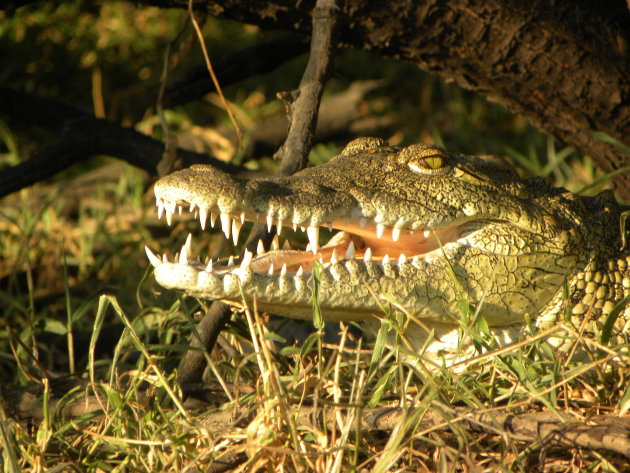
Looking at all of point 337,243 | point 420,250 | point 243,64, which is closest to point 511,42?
point 420,250

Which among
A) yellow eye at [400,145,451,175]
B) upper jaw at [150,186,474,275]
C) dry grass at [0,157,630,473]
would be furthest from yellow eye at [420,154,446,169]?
dry grass at [0,157,630,473]

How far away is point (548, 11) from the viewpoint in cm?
333

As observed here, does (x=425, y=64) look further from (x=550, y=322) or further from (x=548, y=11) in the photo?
(x=550, y=322)

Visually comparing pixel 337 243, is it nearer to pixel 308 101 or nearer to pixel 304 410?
pixel 308 101

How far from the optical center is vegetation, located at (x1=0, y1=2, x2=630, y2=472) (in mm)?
2100

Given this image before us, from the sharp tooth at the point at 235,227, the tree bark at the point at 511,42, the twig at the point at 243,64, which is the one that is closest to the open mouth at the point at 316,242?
the sharp tooth at the point at 235,227

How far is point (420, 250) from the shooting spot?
2.92 metres

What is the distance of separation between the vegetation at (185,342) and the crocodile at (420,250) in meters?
0.14

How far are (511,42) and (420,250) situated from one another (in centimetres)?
114

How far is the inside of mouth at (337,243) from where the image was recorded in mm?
2414

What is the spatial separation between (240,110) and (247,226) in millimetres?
2227

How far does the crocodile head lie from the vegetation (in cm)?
15

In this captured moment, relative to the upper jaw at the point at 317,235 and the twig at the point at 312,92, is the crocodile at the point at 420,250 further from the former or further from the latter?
the twig at the point at 312,92

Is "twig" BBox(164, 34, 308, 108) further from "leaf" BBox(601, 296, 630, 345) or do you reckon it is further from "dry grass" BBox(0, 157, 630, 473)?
"leaf" BBox(601, 296, 630, 345)
